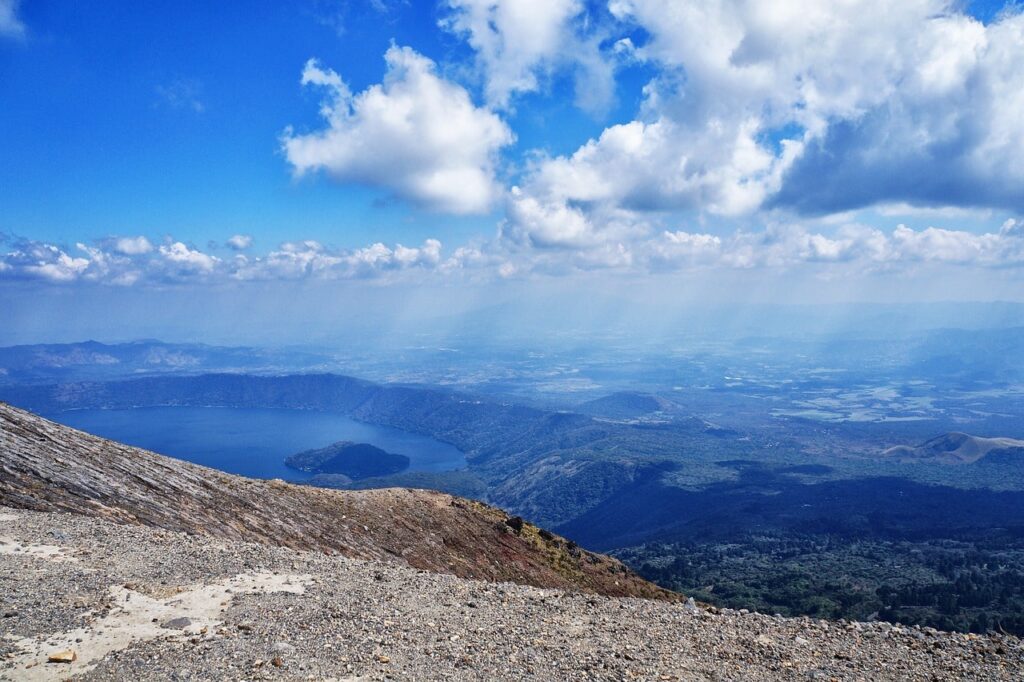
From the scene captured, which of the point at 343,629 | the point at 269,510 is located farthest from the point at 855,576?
the point at 343,629

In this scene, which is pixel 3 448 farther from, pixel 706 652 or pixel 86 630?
pixel 706 652

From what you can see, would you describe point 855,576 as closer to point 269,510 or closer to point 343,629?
point 269,510

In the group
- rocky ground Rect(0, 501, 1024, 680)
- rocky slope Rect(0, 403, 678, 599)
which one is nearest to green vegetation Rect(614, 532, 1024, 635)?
rocky slope Rect(0, 403, 678, 599)

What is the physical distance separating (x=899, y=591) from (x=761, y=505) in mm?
97116

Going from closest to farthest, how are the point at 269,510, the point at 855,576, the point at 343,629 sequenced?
the point at 343,629, the point at 269,510, the point at 855,576

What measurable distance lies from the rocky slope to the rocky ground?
2284 millimetres

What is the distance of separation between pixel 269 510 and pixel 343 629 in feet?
43.8

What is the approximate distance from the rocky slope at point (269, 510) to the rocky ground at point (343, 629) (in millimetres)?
2284

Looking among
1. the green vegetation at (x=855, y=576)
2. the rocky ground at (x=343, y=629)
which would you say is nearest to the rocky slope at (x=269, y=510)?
the rocky ground at (x=343, y=629)

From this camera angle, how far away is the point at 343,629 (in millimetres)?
13086

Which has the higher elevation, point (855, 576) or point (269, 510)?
point (269, 510)

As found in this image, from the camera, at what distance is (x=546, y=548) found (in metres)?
34.8

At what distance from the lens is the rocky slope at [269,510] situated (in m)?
20.9

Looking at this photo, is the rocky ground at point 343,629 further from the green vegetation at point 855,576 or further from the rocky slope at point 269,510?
the green vegetation at point 855,576
